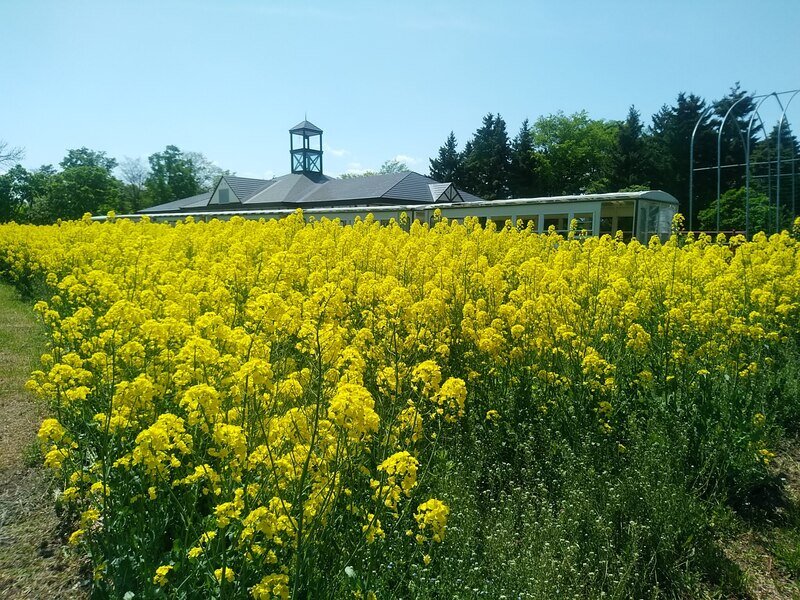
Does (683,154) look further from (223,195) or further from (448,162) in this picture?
(223,195)

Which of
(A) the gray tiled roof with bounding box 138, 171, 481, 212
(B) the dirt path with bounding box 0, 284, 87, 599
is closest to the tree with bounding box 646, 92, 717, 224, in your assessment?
(A) the gray tiled roof with bounding box 138, 171, 481, 212

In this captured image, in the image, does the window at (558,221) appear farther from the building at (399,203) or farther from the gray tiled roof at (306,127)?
the gray tiled roof at (306,127)

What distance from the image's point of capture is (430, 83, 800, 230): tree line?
3847 centimetres

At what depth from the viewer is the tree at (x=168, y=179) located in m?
65.8

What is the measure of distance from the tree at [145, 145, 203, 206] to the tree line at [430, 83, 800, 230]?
30.0m

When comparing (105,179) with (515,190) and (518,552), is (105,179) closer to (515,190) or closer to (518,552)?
(515,190)

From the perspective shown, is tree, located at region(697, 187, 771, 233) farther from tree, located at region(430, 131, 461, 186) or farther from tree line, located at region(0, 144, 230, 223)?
tree line, located at region(0, 144, 230, 223)

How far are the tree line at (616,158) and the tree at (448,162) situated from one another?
9 cm

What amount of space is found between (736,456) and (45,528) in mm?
4125

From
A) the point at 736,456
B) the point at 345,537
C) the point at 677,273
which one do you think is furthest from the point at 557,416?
the point at 677,273

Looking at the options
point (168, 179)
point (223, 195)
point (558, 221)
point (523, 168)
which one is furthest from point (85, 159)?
point (558, 221)

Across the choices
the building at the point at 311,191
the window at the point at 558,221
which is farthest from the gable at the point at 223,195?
the window at the point at 558,221

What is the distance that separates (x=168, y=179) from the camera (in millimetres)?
66688

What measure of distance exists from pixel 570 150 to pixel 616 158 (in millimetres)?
10855
